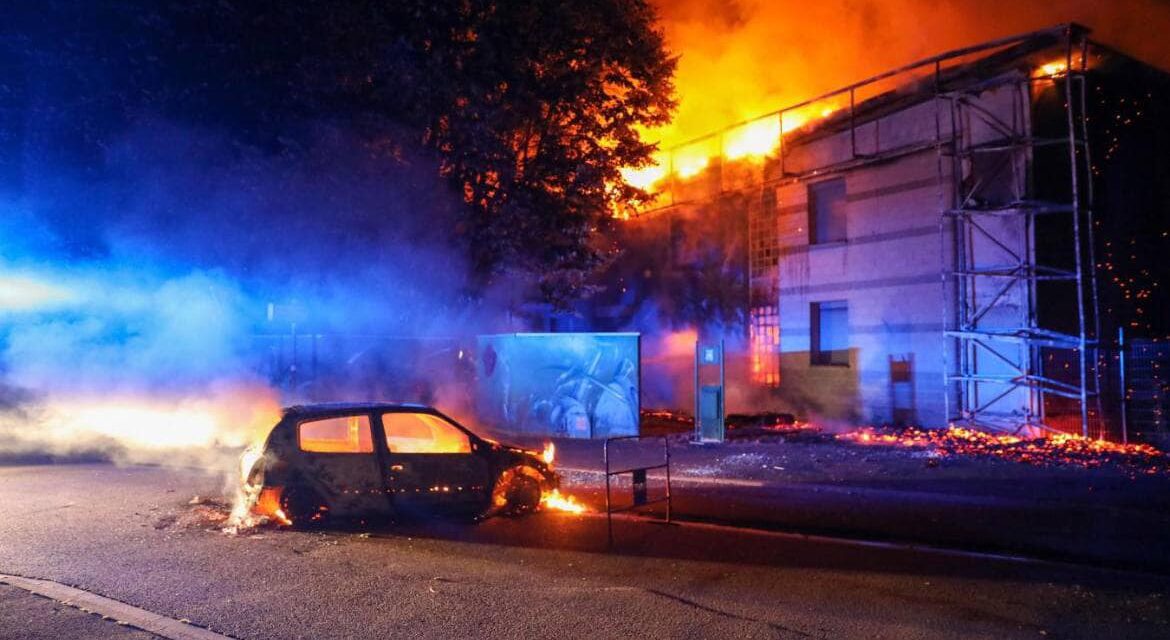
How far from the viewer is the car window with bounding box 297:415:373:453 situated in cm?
811

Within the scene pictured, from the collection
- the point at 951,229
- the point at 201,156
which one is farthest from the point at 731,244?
the point at 201,156

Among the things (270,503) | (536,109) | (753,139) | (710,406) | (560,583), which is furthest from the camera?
(753,139)

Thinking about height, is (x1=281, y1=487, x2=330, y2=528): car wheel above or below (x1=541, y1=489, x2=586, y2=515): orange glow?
above

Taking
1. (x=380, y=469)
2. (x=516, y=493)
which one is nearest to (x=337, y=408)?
(x=380, y=469)

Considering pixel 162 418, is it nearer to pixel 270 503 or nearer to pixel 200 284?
pixel 200 284

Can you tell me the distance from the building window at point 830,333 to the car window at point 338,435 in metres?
12.6

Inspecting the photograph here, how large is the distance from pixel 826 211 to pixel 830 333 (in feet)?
9.08

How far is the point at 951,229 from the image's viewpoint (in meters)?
15.7

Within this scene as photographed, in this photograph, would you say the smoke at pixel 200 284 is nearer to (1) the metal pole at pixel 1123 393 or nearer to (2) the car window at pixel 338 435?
(2) the car window at pixel 338 435

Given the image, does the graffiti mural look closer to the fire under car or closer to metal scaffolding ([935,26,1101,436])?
metal scaffolding ([935,26,1101,436])

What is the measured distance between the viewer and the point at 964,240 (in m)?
15.6

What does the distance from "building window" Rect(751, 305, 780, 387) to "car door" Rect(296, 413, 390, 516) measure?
12886 mm

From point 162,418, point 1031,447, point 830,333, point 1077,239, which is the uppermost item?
point 1077,239

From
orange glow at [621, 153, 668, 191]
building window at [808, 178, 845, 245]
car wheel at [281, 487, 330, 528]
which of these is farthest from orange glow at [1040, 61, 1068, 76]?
car wheel at [281, 487, 330, 528]
